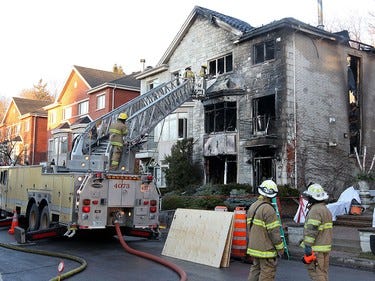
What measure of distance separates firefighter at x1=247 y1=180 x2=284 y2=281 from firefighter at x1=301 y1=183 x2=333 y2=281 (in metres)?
0.36

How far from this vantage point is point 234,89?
22.4 m

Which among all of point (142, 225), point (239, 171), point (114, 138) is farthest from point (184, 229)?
point (239, 171)

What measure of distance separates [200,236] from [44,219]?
15.6 ft

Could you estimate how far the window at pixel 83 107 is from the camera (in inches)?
1480

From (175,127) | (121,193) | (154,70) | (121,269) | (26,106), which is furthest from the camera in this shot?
(26,106)

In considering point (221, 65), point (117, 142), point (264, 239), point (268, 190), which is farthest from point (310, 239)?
point (221, 65)

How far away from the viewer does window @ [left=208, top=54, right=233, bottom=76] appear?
77.9ft

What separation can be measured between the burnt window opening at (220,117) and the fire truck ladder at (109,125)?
161 inches

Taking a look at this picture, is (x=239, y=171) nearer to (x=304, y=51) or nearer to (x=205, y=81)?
(x=205, y=81)

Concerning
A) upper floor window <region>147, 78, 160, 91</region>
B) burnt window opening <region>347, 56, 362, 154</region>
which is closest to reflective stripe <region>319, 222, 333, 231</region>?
burnt window opening <region>347, 56, 362, 154</region>

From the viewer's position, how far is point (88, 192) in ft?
33.7

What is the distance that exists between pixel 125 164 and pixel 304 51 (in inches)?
471

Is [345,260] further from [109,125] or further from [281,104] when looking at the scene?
[281,104]

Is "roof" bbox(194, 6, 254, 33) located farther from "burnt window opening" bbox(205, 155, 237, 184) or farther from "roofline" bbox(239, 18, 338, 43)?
"burnt window opening" bbox(205, 155, 237, 184)
